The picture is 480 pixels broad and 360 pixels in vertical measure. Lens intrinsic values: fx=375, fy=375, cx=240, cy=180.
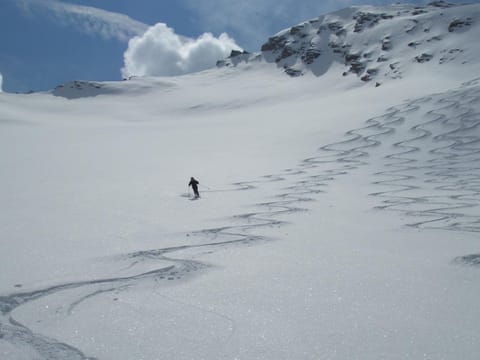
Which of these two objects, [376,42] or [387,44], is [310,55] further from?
[387,44]

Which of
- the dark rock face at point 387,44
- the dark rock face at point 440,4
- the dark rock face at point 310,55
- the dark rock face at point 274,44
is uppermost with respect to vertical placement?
the dark rock face at point 440,4

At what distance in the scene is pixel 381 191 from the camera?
12.2 metres

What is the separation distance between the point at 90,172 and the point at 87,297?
13.2m

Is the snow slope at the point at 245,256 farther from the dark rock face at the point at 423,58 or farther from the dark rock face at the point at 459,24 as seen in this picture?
the dark rock face at the point at 459,24

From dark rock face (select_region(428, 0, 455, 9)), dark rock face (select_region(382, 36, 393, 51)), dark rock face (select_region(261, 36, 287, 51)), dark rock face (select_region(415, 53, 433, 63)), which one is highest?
dark rock face (select_region(428, 0, 455, 9))

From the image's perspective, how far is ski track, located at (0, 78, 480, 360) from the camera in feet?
15.4

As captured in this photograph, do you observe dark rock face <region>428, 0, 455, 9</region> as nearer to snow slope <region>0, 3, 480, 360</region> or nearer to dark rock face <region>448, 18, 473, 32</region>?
dark rock face <region>448, 18, 473, 32</region>

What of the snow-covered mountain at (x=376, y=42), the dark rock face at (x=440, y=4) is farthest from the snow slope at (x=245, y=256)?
the dark rock face at (x=440, y=4)

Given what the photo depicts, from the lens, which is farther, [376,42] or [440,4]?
[440,4]

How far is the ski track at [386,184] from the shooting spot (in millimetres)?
4684

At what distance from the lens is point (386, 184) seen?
533 inches

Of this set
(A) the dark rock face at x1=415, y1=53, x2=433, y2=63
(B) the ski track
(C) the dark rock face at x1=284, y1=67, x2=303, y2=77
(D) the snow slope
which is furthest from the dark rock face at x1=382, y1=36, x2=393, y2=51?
(D) the snow slope

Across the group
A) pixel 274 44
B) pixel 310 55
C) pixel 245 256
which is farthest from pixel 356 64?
pixel 245 256

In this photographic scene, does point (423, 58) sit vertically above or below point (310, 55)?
below
